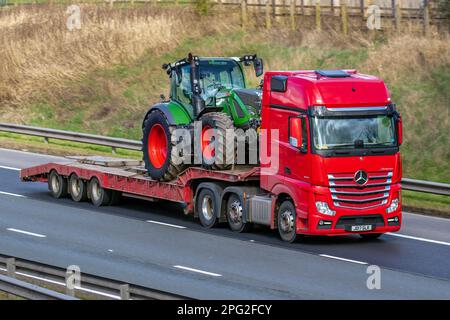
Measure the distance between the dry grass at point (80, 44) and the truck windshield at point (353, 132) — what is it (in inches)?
937

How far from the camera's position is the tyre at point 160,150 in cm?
2272

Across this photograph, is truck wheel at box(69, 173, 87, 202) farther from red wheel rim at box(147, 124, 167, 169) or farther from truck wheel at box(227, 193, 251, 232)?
truck wheel at box(227, 193, 251, 232)

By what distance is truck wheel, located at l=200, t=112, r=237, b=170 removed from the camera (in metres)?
21.4

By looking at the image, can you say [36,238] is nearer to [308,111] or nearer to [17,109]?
[308,111]

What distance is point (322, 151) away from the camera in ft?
63.8

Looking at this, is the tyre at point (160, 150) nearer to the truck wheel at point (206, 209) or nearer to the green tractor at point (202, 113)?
the green tractor at point (202, 113)

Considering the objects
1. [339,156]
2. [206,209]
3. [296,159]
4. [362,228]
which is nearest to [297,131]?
[296,159]

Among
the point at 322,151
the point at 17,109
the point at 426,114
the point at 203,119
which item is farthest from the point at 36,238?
the point at 17,109

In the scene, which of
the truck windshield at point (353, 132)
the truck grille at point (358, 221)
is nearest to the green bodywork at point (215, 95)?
the truck windshield at point (353, 132)

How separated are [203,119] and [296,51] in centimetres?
1650

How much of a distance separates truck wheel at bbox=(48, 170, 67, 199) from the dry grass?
53.9 ft

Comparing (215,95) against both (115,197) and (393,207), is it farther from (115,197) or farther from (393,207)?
(393,207)

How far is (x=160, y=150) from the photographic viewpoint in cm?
2370

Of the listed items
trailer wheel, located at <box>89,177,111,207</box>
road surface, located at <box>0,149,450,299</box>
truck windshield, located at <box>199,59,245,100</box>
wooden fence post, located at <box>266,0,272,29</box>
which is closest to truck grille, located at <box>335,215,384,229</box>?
Answer: road surface, located at <box>0,149,450,299</box>
